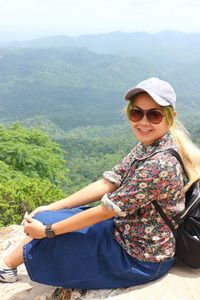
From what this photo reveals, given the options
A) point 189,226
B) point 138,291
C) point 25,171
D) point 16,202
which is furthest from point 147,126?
point 25,171

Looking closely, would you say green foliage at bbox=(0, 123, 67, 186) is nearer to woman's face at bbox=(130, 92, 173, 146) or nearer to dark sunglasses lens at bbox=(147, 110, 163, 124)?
woman's face at bbox=(130, 92, 173, 146)

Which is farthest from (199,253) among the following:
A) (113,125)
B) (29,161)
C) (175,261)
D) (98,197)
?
(113,125)

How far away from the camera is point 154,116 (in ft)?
10.2

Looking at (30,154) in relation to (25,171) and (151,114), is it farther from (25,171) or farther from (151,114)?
(151,114)

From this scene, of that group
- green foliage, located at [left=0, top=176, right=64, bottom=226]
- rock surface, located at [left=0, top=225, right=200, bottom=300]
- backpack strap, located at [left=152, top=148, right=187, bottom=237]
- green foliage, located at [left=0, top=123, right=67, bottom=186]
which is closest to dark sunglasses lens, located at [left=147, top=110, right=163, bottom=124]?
backpack strap, located at [left=152, top=148, right=187, bottom=237]

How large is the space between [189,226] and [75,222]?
0.93 m

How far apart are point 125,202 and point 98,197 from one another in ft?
2.66

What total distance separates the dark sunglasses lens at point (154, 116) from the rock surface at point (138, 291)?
4.48 ft

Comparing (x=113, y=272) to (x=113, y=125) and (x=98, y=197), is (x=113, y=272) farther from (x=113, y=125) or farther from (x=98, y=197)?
(x=113, y=125)

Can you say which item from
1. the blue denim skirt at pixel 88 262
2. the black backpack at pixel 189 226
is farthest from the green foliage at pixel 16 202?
the black backpack at pixel 189 226

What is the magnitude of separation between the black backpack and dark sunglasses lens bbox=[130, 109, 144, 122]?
19.9 inches

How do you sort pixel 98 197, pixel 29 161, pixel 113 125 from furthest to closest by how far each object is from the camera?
pixel 113 125
pixel 29 161
pixel 98 197

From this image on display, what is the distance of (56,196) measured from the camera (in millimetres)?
9148

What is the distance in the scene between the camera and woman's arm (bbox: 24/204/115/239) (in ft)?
10.4
